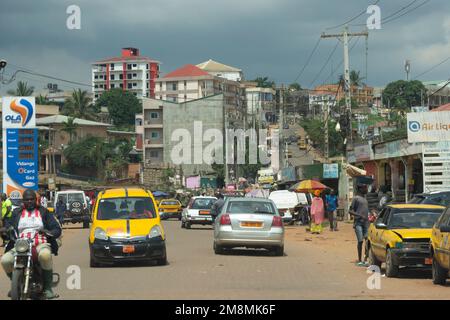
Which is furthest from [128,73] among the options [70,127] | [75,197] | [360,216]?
[360,216]

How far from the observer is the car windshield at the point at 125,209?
66.0ft

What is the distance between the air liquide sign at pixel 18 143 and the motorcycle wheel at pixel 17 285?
133ft

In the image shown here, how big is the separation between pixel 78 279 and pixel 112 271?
85.2 inches

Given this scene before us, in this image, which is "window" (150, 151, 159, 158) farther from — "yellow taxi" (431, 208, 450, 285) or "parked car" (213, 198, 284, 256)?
"yellow taxi" (431, 208, 450, 285)

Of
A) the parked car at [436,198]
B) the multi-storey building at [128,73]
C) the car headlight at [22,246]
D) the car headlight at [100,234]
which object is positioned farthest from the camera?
the multi-storey building at [128,73]

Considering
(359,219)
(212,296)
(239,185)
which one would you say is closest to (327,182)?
(239,185)

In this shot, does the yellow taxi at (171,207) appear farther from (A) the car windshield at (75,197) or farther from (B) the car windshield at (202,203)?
(B) the car windshield at (202,203)

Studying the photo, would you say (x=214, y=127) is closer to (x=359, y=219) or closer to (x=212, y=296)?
(x=359, y=219)

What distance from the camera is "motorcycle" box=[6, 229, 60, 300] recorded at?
11414 millimetres

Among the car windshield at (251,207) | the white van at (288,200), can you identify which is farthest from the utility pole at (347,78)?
the car windshield at (251,207)

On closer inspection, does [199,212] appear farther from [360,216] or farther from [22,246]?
[22,246]
